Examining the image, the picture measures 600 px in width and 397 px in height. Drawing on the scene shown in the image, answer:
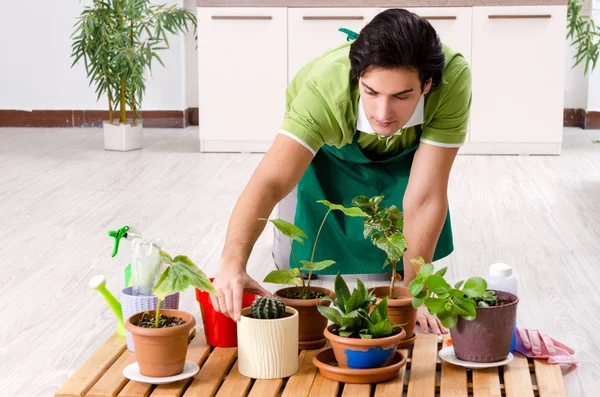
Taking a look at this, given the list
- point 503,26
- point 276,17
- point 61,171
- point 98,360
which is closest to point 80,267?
point 98,360

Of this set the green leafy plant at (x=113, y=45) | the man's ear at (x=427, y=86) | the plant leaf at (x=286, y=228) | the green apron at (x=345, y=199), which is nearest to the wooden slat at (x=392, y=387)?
the plant leaf at (x=286, y=228)

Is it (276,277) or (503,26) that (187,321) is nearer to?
(276,277)

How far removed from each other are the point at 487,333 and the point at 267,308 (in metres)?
0.41

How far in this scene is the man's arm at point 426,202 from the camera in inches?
81.7

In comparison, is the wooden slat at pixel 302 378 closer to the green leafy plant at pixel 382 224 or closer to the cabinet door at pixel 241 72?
the green leafy plant at pixel 382 224

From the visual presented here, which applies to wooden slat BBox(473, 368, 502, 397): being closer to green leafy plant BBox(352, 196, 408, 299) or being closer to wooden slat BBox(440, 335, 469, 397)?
wooden slat BBox(440, 335, 469, 397)

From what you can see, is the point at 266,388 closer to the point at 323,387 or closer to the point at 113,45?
the point at 323,387

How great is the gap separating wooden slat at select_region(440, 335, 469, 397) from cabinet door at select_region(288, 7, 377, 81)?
3.14m

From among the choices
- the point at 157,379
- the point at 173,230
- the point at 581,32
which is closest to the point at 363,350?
the point at 157,379

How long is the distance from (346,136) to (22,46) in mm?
4353

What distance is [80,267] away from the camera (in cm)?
263

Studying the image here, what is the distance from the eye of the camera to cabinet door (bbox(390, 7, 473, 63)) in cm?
459

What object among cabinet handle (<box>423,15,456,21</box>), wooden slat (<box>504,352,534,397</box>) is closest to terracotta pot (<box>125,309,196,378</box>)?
wooden slat (<box>504,352,534,397</box>)

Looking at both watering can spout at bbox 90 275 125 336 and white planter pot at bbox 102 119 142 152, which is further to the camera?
white planter pot at bbox 102 119 142 152
